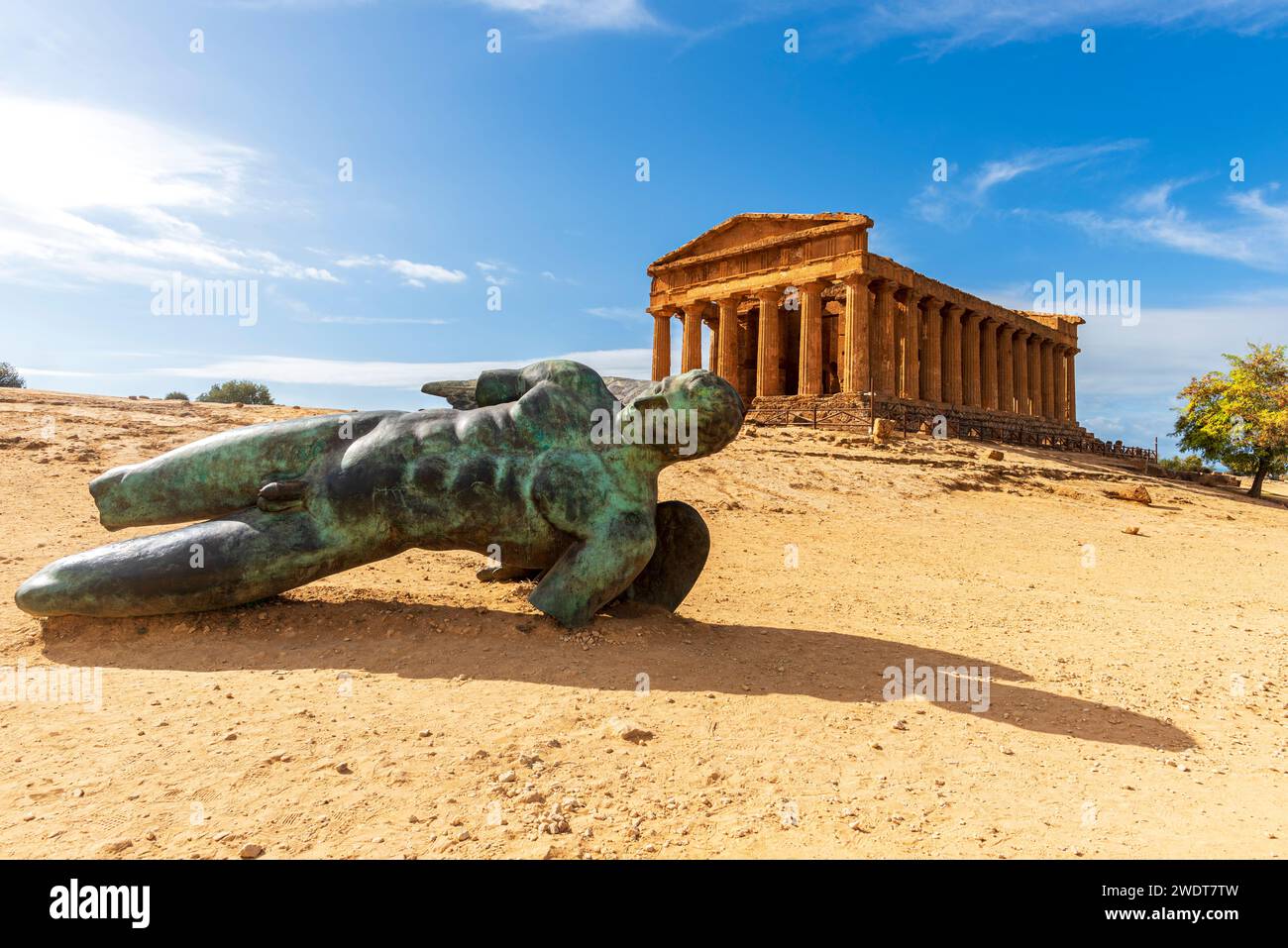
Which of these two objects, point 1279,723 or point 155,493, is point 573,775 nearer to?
point 155,493

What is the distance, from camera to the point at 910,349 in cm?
3375

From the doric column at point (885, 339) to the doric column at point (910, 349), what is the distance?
465 mm

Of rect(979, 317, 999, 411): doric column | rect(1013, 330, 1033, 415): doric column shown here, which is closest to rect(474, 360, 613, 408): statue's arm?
rect(979, 317, 999, 411): doric column

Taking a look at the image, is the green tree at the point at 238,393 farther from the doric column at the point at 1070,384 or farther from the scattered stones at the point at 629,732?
the doric column at the point at 1070,384

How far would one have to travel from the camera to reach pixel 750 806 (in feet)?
9.38

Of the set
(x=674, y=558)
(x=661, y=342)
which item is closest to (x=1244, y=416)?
(x=661, y=342)

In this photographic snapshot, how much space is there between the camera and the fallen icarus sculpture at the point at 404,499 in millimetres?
4559

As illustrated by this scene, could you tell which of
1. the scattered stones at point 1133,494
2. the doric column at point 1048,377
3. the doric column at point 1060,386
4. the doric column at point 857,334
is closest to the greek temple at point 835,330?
the doric column at point 857,334

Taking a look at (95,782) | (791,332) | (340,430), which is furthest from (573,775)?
(791,332)

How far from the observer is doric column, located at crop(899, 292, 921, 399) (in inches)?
1313

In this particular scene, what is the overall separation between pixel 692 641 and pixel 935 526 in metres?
10.0

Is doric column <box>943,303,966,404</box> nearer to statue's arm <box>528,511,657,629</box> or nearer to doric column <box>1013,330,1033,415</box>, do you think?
doric column <box>1013,330,1033,415</box>

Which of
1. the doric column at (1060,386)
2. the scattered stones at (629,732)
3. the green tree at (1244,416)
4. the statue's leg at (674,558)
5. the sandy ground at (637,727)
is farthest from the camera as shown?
the doric column at (1060,386)

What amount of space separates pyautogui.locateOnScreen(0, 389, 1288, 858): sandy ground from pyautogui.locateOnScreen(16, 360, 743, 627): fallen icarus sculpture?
1.15 feet
